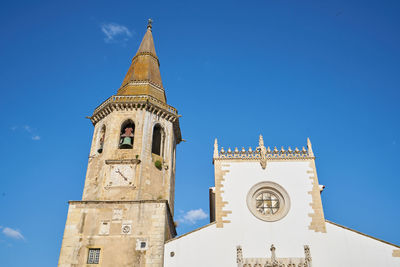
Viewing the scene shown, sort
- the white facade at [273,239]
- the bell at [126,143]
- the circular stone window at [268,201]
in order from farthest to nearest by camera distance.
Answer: the bell at [126,143]
the circular stone window at [268,201]
the white facade at [273,239]

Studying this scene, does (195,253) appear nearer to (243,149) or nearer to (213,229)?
(213,229)

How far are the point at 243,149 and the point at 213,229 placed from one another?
5043mm

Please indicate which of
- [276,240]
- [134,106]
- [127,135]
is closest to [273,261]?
[276,240]

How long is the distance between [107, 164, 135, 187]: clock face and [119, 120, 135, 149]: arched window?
1.41 metres

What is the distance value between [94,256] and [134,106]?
363 inches

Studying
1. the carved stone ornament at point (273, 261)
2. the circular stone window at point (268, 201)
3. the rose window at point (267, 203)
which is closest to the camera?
the carved stone ornament at point (273, 261)

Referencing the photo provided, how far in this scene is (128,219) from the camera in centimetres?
1894

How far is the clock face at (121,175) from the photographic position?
20.6m

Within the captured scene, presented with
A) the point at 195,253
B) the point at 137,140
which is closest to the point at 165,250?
the point at 195,253

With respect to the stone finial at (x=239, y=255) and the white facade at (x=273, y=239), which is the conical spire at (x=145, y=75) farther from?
the stone finial at (x=239, y=255)

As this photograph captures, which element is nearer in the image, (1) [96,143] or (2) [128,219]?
(2) [128,219]

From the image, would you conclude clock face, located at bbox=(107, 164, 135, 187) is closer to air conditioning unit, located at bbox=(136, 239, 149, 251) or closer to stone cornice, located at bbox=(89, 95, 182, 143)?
air conditioning unit, located at bbox=(136, 239, 149, 251)

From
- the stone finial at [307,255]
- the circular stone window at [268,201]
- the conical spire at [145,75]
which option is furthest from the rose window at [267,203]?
the conical spire at [145,75]

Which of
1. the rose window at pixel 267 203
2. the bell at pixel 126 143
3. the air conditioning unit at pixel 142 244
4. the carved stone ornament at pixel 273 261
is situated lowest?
the carved stone ornament at pixel 273 261
